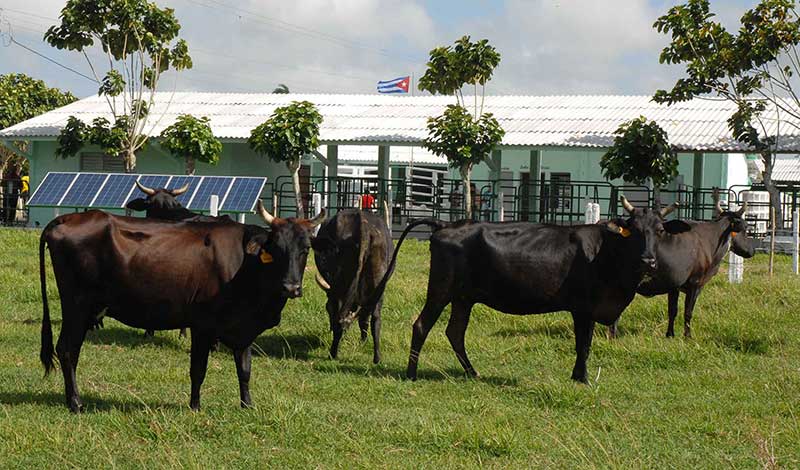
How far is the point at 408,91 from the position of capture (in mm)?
42344

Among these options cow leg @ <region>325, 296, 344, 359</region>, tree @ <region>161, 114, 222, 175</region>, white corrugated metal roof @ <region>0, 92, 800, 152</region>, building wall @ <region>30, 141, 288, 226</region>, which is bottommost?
cow leg @ <region>325, 296, 344, 359</region>

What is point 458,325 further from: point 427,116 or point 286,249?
point 427,116

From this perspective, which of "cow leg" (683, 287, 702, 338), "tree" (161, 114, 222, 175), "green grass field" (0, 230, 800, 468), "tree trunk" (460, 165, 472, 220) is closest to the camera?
"green grass field" (0, 230, 800, 468)

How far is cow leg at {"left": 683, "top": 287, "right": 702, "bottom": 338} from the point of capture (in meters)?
12.1

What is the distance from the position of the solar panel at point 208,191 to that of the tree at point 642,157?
28.5 ft

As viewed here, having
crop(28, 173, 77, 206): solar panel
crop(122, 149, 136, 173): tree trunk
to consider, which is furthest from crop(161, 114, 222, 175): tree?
crop(28, 173, 77, 206): solar panel

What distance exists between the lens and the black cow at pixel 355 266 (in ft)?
35.3

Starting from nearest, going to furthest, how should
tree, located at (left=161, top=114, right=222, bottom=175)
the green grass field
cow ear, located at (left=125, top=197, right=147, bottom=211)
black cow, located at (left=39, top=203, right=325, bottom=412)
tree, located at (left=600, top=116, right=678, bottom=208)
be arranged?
the green grass field, black cow, located at (left=39, top=203, right=325, bottom=412), cow ear, located at (left=125, top=197, right=147, bottom=211), tree, located at (left=600, top=116, right=678, bottom=208), tree, located at (left=161, top=114, right=222, bottom=175)

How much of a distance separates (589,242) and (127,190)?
46.9 ft

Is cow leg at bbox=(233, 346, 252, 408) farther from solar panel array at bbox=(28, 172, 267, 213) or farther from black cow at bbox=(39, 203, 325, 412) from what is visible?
solar panel array at bbox=(28, 172, 267, 213)

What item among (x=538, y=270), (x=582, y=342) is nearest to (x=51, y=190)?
(x=538, y=270)

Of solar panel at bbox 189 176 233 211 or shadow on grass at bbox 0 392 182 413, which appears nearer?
shadow on grass at bbox 0 392 182 413

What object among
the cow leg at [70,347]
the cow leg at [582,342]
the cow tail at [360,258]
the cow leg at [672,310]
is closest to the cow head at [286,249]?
the cow leg at [70,347]

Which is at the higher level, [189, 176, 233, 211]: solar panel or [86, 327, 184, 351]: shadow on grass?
[189, 176, 233, 211]: solar panel
